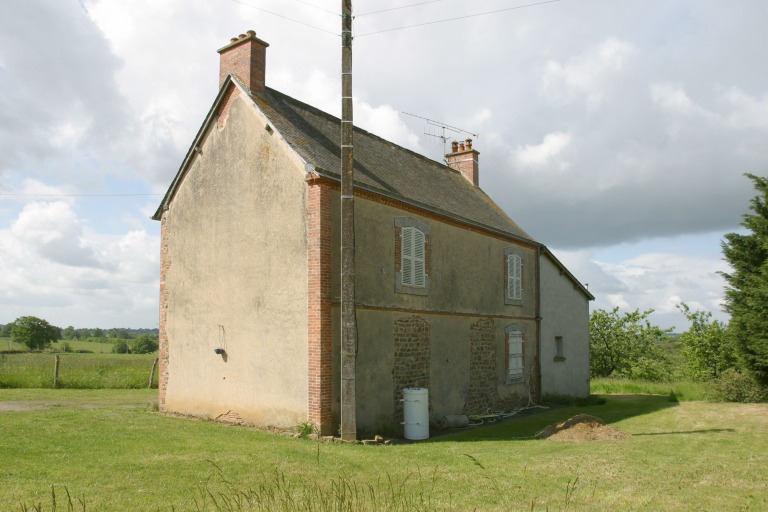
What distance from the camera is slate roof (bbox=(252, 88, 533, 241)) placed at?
13.2 metres

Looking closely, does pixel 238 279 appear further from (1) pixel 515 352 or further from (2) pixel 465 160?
(2) pixel 465 160

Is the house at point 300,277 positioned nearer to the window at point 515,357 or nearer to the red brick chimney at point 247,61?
the red brick chimney at point 247,61

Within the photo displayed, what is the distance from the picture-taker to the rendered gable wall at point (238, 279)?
487 inches

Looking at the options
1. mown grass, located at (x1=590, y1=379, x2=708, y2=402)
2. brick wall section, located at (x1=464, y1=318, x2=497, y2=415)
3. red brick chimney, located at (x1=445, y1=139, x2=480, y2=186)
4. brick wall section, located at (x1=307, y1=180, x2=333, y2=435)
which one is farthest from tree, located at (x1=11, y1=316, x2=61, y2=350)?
brick wall section, located at (x1=307, y1=180, x2=333, y2=435)

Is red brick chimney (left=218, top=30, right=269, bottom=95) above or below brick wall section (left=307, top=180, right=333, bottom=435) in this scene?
above

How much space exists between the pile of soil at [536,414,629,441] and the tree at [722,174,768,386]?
326 inches

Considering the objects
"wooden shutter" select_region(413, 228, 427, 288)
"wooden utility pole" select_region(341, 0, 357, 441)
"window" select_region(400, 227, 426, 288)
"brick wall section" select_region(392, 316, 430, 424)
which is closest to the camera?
"wooden utility pole" select_region(341, 0, 357, 441)

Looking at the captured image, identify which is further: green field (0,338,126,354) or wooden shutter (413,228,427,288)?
green field (0,338,126,354)

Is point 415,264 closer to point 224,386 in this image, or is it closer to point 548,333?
point 224,386

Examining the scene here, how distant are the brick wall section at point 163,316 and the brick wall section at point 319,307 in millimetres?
5184

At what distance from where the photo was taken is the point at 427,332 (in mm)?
15016

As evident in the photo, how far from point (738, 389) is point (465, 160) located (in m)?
12.3

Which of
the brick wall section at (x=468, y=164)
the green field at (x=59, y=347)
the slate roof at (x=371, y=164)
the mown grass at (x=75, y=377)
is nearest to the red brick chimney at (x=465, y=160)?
the brick wall section at (x=468, y=164)

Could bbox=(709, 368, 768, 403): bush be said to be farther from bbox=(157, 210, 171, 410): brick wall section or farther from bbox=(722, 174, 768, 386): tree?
bbox=(157, 210, 171, 410): brick wall section
